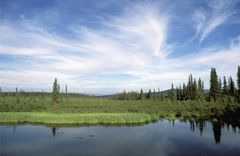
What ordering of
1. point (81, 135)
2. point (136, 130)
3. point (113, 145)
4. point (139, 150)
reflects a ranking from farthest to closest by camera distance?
point (136, 130) → point (81, 135) → point (113, 145) → point (139, 150)

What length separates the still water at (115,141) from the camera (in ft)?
86.7

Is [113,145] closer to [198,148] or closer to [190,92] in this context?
[198,148]

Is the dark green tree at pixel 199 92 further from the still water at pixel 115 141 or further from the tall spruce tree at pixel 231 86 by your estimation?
the still water at pixel 115 141

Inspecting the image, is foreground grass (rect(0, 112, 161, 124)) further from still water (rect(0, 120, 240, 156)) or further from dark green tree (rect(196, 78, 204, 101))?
dark green tree (rect(196, 78, 204, 101))

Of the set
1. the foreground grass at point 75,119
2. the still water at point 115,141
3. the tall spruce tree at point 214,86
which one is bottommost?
the still water at point 115,141

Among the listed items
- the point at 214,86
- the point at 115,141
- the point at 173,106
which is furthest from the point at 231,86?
the point at 115,141

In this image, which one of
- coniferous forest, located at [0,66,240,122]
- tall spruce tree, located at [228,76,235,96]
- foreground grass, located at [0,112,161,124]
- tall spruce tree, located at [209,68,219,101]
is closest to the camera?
foreground grass, located at [0,112,161,124]

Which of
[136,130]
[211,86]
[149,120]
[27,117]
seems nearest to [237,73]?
[211,86]

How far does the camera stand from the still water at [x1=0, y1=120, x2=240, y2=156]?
1040 inches

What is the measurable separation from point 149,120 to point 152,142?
19478mm

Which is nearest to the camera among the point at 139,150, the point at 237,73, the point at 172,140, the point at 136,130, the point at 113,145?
the point at 139,150

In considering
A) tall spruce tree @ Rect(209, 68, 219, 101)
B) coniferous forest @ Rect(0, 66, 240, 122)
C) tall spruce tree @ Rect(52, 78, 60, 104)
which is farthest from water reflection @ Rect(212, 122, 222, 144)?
tall spruce tree @ Rect(52, 78, 60, 104)

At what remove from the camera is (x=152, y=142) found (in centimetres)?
3111

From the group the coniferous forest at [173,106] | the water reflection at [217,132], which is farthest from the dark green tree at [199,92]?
the water reflection at [217,132]
